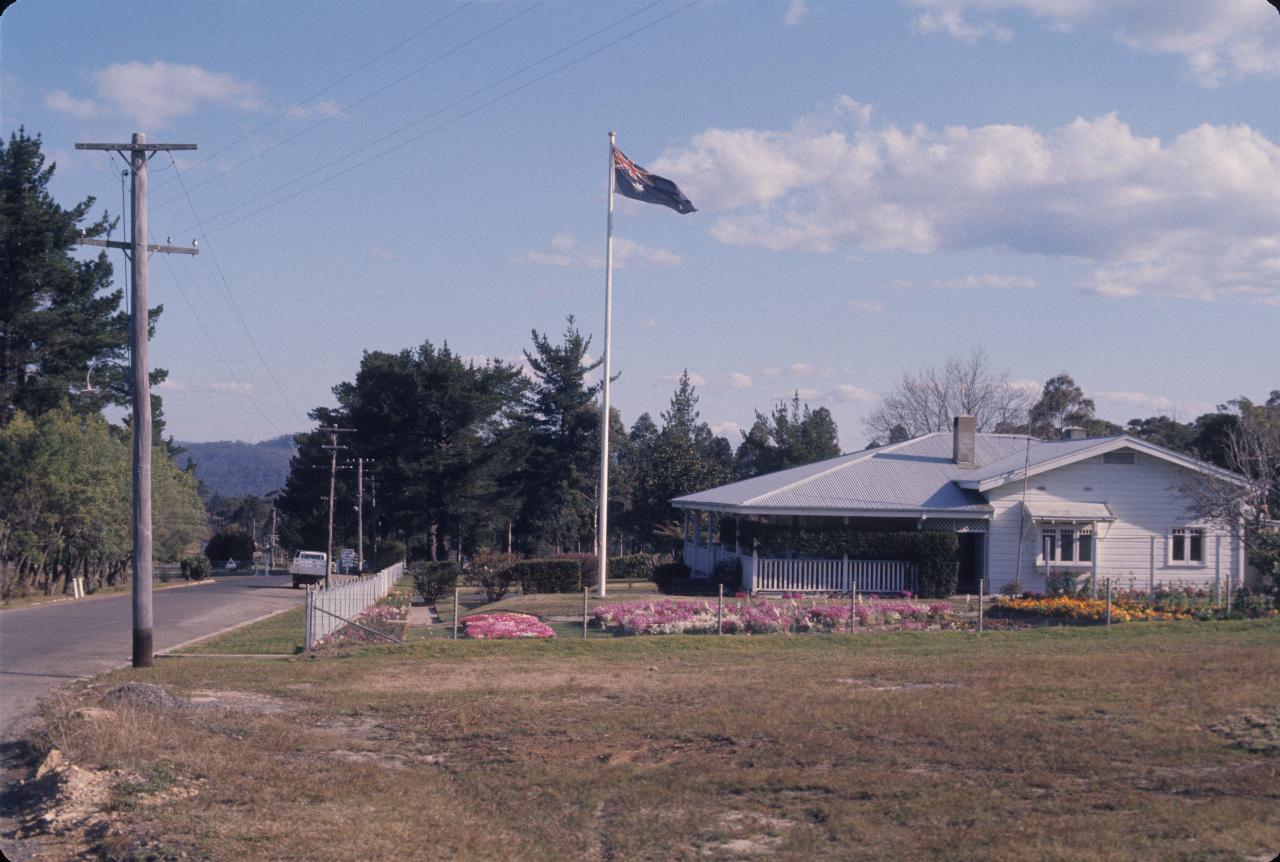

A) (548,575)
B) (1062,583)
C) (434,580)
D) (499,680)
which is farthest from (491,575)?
(499,680)

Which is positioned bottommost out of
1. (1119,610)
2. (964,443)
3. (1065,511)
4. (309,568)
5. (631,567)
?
(309,568)

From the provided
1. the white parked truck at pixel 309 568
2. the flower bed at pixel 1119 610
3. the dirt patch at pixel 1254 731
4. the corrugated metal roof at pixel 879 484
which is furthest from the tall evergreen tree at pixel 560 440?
the dirt patch at pixel 1254 731

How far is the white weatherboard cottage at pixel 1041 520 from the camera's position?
32688mm

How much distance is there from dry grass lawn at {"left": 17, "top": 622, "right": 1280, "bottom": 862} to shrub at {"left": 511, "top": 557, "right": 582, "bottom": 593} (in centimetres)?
1930

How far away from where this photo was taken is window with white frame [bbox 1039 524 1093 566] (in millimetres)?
33062

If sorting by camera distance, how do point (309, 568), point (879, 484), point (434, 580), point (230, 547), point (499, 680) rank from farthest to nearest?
point (230, 547) < point (309, 568) < point (434, 580) < point (879, 484) < point (499, 680)

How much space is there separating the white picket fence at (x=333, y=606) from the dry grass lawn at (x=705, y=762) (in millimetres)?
3151

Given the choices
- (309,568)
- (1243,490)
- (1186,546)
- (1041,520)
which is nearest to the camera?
(1243,490)

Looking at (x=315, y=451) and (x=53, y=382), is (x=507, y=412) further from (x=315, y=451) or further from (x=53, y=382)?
(x=53, y=382)

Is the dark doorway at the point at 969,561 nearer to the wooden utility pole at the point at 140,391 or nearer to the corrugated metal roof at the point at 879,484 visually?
the corrugated metal roof at the point at 879,484

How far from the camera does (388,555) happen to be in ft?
230

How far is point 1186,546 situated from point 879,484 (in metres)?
8.84

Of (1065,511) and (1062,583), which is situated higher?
(1065,511)

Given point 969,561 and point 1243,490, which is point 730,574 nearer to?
point 969,561
